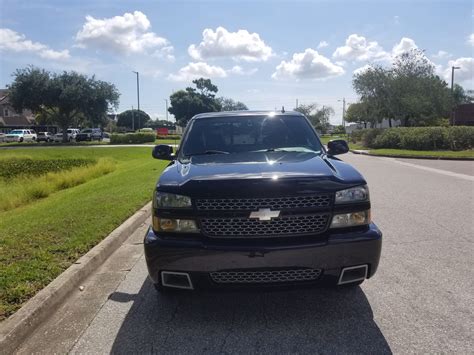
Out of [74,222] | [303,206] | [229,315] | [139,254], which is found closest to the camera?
[303,206]

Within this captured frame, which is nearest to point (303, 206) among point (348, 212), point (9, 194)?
point (348, 212)

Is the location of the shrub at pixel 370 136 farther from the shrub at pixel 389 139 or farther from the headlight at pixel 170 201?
the headlight at pixel 170 201

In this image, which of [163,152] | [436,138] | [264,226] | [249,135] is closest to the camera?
[264,226]

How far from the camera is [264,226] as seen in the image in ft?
11.5

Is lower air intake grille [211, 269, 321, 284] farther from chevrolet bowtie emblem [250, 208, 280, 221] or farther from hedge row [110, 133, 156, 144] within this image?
hedge row [110, 133, 156, 144]

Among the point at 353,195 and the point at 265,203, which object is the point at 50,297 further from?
the point at 353,195

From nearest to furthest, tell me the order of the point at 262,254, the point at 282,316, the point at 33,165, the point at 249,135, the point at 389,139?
the point at 262,254 → the point at 282,316 → the point at 249,135 → the point at 33,165 → the point at 389,139

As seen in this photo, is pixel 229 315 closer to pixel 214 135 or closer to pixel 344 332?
pixel 344 332

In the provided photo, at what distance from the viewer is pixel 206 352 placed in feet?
10.7

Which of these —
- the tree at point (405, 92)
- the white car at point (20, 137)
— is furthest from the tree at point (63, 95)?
the tree at point (405, 92)

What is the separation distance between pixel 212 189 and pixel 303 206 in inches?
28.2

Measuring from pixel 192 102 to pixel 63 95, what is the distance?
43.4 m

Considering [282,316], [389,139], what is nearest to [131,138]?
[389,139]

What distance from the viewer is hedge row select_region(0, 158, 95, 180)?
2033cm
